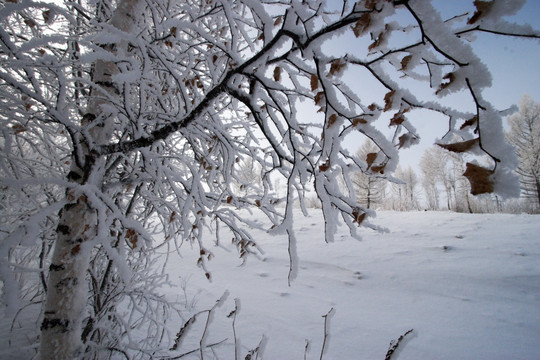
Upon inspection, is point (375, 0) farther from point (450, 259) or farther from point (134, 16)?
point (450, 259)

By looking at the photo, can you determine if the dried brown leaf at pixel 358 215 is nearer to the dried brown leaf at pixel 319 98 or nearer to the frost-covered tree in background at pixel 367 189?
the dried brown leaf at pixel 319 98

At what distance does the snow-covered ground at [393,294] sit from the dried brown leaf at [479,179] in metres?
1.29

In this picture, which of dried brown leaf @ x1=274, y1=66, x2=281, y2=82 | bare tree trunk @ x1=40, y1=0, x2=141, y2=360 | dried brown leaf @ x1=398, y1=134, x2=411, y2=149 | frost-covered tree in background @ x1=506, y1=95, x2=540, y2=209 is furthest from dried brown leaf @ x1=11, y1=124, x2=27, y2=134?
frost-covered tree in background @ x1=506, y1=95, x2=540, y2=209

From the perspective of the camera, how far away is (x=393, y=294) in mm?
3736

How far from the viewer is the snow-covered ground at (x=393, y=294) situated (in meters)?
2.66

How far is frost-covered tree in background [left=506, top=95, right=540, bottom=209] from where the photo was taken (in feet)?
56.7

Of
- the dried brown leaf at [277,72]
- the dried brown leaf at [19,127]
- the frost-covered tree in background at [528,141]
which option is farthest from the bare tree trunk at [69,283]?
the frost-covered tree in background at [528,141]

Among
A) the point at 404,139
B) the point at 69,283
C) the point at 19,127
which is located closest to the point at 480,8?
the point at 404,139

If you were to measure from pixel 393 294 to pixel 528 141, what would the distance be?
78.1 feet

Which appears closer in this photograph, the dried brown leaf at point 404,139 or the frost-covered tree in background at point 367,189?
the dried brown leaf at point 404,139

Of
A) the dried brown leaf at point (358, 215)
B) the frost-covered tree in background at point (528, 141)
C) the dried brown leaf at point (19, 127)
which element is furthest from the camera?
the frost-covered tree in background at point (528, 141)

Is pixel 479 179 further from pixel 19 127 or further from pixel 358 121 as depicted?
pixel 19 127

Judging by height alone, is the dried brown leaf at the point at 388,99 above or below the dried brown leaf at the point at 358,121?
above

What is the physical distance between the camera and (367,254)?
16.8ft
